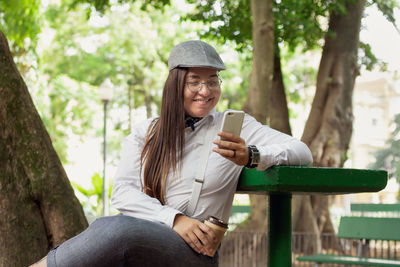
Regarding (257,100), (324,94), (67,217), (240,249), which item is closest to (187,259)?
(67,217)

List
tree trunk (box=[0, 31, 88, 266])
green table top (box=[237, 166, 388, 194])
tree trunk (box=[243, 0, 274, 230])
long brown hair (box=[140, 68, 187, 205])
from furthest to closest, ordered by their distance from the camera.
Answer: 1. tree trunk (box=[243, 0, 274, 230])
2. tree trunk (box=[0, 31, 88, 266])
3. long brown hair (box=[140, 68, 187, 205])
4. green table top (box=[237, 166, 388, 194])

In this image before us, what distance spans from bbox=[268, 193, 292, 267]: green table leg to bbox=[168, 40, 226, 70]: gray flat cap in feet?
2.26

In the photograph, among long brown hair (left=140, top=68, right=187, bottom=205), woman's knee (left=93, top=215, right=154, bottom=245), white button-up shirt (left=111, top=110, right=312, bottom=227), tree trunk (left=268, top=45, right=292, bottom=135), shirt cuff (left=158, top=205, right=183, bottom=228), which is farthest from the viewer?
tree trunk (left=268, top=45, right=292, bottom=135)

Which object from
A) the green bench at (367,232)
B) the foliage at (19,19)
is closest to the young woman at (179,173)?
the green bench at (367,232)

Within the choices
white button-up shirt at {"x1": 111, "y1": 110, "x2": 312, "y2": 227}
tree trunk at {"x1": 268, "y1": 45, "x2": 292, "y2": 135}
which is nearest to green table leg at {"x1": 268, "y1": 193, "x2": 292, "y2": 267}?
white button-up shirt at {"x1": 111, "y1": 110, "x2": 312, "y2": 227}

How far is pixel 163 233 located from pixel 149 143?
576 millimetres

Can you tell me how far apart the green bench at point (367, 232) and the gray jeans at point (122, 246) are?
4.03m

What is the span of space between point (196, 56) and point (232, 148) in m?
0.60

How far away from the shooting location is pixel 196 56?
2.75 m

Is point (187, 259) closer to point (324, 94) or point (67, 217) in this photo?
point (67, 217)

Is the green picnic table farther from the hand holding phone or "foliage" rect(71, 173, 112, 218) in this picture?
"foliage" rect(71, 173, 112, 218)

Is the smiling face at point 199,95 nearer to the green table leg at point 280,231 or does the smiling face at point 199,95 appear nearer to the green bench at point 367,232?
the green table leg at point 280,231

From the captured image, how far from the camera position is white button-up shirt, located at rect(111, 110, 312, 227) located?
101 inches

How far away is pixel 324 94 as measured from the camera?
1063 centimetres
